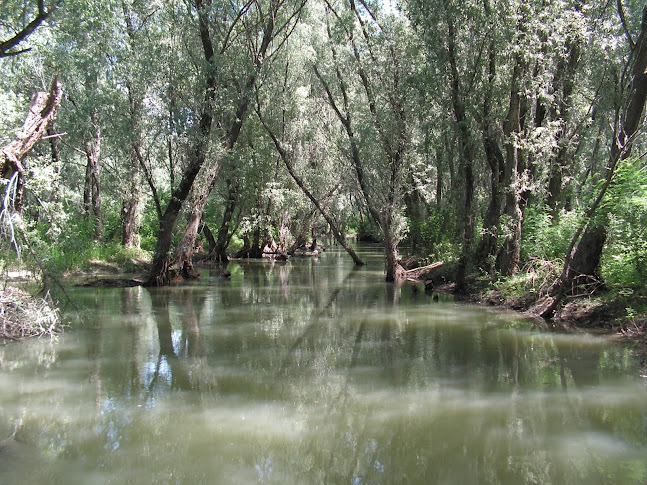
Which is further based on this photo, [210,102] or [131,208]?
[131,208]

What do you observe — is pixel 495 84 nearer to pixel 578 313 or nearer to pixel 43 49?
pixel 578 313

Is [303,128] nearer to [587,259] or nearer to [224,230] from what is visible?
[224,230]

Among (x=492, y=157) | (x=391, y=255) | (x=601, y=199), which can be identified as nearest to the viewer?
(x=601, y=199)

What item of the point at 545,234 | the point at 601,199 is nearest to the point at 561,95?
the point at 545,234

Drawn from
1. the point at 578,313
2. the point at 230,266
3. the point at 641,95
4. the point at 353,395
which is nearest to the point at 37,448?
the point at 353,395

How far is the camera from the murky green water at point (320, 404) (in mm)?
4656

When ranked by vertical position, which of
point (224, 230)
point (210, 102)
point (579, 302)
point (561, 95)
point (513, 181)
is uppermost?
point (210, 102)

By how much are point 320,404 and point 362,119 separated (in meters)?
16.7

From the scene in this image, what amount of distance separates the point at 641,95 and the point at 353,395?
817 cm

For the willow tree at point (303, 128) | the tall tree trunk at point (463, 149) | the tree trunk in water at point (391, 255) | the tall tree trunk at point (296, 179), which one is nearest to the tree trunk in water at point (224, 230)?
the tall tree trunk at point (296, 179)

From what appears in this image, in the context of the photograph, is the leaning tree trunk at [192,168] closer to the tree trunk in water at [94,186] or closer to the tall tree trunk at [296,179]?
the tree trunk in water at [94,186]

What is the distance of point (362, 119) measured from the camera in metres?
21.2

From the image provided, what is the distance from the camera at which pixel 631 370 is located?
7.55m

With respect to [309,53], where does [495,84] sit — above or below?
below
